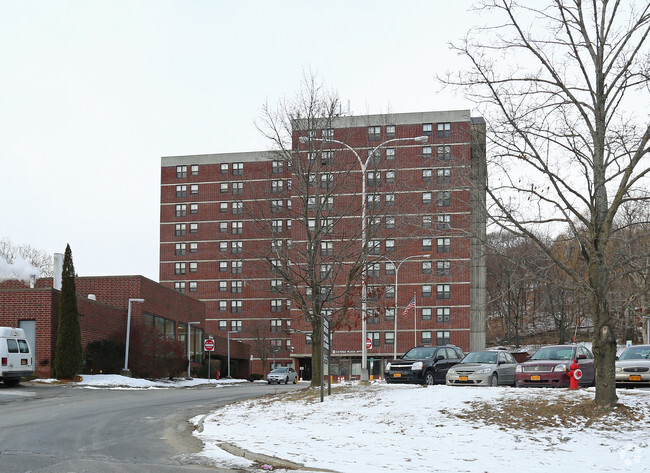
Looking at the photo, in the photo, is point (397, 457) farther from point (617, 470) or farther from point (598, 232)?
point (598, 232)

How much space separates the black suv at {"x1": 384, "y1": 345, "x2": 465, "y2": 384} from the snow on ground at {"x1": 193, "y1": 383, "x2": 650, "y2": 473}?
6.49 meters

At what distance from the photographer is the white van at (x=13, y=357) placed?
96.8ft

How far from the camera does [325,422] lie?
16.8m

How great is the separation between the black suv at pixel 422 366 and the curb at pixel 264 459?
13.9 metres

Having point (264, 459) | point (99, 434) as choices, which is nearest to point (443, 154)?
point (264, 459)

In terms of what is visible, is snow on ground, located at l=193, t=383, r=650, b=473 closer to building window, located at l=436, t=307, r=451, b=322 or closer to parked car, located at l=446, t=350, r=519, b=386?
parked car, located at l=446, t=350, r=519, b=386

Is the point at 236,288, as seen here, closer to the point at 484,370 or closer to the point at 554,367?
the point at 484,370

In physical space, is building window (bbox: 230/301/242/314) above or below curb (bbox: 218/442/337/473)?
above

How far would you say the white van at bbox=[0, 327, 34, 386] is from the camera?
29500 mm

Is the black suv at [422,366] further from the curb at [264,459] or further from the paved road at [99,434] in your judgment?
the curb at [264,459]

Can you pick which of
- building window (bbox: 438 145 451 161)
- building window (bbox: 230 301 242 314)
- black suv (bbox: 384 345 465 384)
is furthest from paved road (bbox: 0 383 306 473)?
building window (bbox: 230 301 242 314)

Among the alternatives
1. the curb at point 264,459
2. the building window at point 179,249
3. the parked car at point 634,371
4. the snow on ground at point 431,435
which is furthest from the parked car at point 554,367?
the building window at point 179,249

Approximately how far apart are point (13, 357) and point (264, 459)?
21378mm

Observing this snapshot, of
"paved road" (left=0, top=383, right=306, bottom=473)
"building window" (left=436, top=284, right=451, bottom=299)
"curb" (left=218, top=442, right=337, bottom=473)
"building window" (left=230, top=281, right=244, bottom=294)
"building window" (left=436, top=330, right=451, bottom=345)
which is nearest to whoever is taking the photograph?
"curb" (left=218, top=442, right=337, bottom=473)
